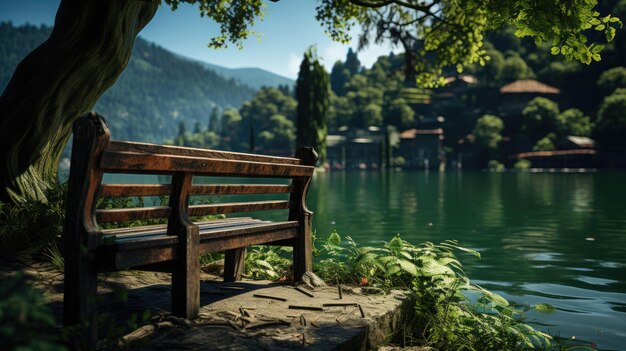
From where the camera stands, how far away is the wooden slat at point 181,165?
337 centimetres

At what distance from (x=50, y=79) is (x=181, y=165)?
4.37 meters

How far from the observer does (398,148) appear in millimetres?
112625

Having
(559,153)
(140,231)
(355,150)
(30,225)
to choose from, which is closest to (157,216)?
(140,231)

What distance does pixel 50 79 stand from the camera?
7262mm

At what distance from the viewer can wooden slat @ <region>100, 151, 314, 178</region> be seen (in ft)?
11.0

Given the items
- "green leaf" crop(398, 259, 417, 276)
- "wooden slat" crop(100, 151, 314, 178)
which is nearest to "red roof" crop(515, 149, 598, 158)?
"green leaf" crop(398, 259, 417, 276)

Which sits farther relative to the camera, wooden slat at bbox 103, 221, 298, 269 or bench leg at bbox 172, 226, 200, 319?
bench leg at bbox 172, 226, 200, 319

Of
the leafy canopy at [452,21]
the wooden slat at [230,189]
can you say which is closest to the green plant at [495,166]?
the leafy canopy at [452,21]

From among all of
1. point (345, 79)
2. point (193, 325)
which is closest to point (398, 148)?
point (345, 79)

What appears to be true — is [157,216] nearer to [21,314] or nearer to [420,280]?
[21,314]

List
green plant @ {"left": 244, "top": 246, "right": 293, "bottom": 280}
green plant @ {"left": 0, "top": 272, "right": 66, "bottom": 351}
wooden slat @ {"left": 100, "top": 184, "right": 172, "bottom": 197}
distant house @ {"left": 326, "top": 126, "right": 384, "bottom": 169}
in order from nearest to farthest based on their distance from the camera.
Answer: green plant @ {"left": 0, "top": 272, "right": 66, "bottom": 351} < wooden slat @ {"left": 100, "top": 184, "right": 172, "bottom": 197} < green plant @ {"left": 244, "top": 246, "right": 293, "bottom": 280} < distant house @ {"left": 326, "top": 126, "right": 384, "bottom": 169}

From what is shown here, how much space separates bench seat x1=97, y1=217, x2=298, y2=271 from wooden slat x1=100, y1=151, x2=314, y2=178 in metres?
0.44

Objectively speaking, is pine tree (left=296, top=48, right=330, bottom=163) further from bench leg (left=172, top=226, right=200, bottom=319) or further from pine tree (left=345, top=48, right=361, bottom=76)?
pine tree (left=345, top=48, right=361, bottom=76)

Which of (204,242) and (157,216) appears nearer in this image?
(157,216)
